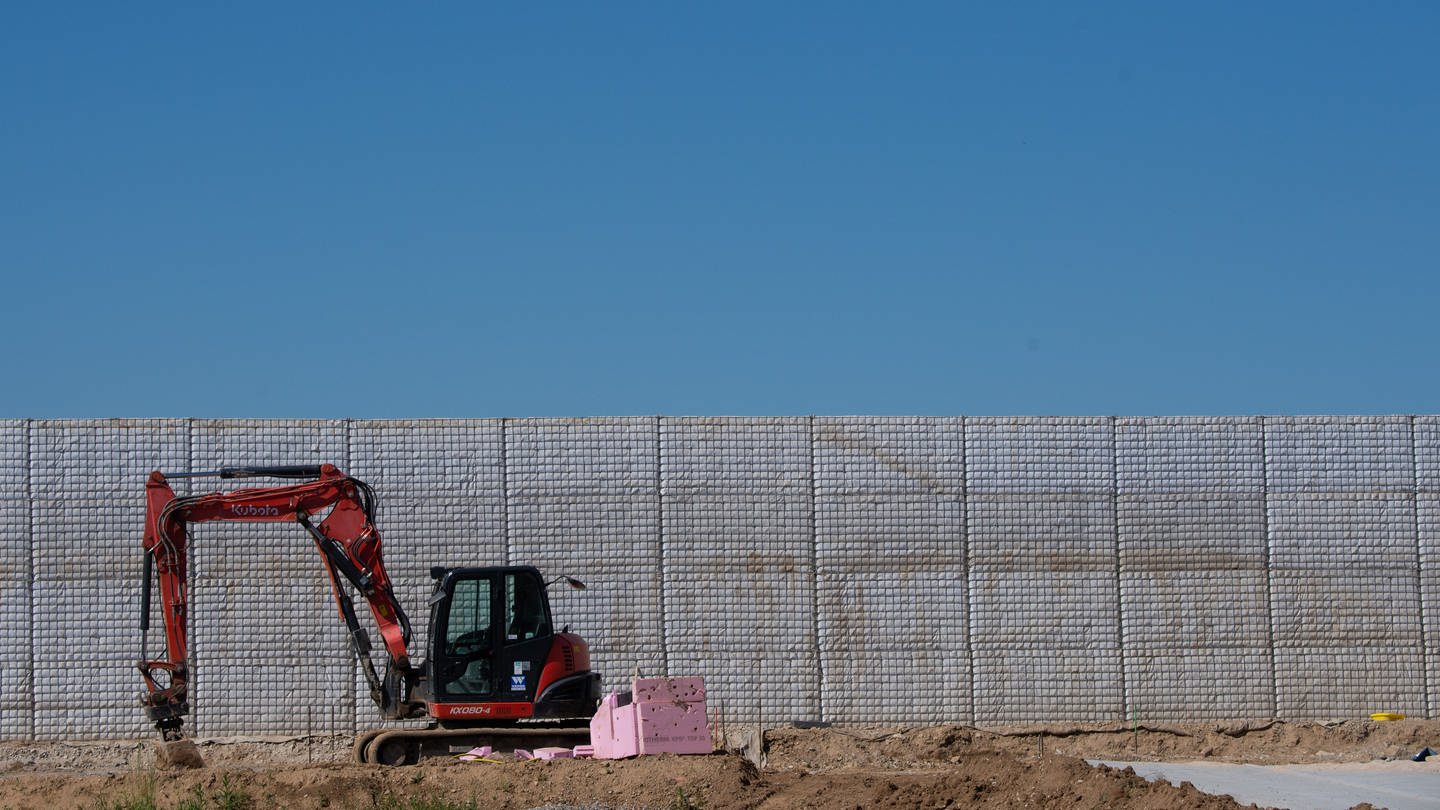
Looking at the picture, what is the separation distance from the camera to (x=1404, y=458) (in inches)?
746

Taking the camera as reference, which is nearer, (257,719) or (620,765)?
(620,765)

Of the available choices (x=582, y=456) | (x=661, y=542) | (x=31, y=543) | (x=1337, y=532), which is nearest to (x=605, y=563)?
(x=661, y=542)

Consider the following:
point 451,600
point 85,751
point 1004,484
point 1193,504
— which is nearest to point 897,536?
point 1004,484

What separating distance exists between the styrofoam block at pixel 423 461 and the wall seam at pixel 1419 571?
1032 cm

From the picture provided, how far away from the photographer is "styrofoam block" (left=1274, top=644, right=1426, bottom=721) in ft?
61.0

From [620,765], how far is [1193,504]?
Answer: 26.8 ft

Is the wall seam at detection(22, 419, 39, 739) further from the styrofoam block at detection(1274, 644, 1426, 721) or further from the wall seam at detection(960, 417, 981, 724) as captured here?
the styrofoam block at detection(1274, 644, 1426, 721)

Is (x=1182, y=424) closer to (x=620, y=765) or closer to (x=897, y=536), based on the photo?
(x=897, y=536)

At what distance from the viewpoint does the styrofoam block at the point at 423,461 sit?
1838 centimetres

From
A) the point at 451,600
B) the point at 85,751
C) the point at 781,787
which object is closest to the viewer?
the point at 781,787

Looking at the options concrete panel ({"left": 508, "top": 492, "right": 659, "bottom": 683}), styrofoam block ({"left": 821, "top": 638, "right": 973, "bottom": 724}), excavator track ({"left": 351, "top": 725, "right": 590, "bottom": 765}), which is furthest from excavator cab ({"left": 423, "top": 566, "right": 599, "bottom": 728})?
styrofoam block ({"left": 821, "top": 638, "right": 973, "bottom": 724})

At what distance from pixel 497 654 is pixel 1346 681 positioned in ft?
31.5

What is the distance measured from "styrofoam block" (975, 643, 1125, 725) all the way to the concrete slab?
1.32 meters

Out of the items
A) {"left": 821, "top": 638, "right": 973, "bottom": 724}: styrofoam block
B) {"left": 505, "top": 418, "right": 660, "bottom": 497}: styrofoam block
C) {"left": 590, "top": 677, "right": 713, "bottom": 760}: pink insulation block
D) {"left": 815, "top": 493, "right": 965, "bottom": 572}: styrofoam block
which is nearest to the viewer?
{"left": 590, "top": 677, "right": 713, "bottom": 760}: pink insulation block
